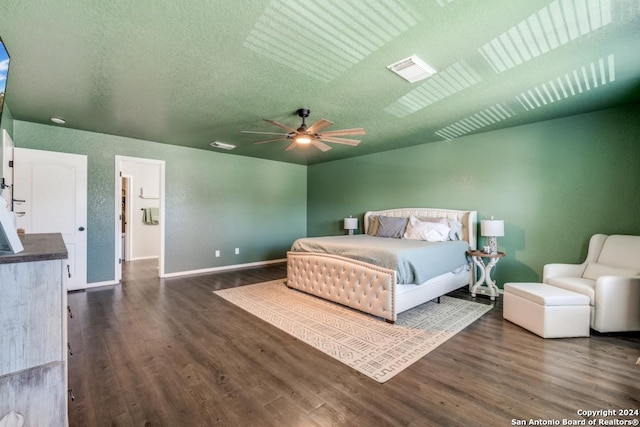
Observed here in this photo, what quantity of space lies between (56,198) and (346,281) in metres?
4.36

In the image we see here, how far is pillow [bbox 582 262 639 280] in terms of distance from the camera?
9.37 ft

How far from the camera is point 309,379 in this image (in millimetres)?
2012

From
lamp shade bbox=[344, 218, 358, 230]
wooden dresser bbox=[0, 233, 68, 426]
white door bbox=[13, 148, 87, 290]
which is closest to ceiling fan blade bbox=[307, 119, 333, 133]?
wooden dresser bbox=[0, 233, 68, 426]

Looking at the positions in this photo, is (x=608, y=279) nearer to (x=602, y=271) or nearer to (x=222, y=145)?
(x=602, y=271)

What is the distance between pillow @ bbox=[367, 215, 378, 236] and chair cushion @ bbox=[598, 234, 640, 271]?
119 inches

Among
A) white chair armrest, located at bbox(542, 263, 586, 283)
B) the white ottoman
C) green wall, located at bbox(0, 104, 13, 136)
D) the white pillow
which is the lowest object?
the white ottoman

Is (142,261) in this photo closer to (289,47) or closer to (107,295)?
(107,295)

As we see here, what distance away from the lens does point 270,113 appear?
11.3 feet

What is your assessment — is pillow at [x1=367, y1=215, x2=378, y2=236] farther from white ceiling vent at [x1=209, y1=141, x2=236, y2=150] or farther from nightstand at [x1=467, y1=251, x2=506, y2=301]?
white ceiling vent at [x1=209, y1=141, x2=236, y2=150]

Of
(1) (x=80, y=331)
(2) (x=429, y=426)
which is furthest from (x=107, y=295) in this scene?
(2) (x=429, y=426)

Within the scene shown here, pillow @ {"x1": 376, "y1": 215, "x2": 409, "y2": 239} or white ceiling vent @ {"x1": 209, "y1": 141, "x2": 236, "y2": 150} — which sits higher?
white ceiling vent @ {"x1": 209, "y1": 141, "x2": 236, "y2": 150}

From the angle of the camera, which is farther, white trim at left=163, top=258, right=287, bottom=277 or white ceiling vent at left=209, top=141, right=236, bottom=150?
white trim at left=163, top=258, right=287, bottom=277

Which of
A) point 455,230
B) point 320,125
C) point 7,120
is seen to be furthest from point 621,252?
point 7,120

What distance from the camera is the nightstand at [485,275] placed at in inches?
152
